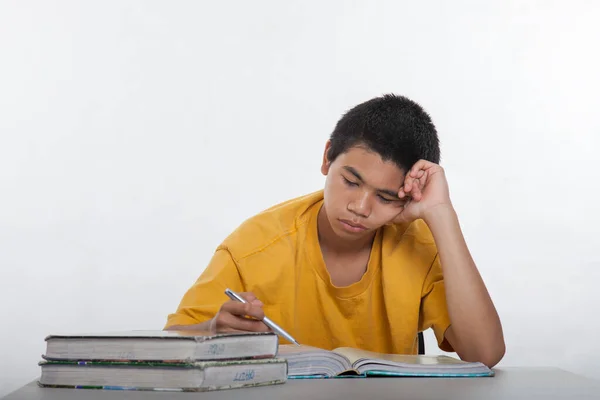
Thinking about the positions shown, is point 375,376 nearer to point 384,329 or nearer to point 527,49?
point 384,329

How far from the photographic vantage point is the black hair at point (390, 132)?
1.44m

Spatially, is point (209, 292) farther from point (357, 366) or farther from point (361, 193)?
point (357, 366)

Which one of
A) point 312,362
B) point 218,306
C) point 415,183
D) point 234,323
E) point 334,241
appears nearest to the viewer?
point 312,362

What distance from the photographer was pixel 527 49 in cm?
333

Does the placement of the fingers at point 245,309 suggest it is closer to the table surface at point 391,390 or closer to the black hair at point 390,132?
the table surface at point 391,390

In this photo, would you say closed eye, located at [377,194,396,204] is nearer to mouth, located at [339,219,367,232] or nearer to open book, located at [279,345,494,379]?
mouth, located at [339,219,367,232]

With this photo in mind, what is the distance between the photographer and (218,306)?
4.30ft

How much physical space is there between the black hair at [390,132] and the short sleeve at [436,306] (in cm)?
21

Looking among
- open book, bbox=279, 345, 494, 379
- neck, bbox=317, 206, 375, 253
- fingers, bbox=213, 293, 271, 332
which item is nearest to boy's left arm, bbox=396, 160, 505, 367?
neck, bbox=317, 206, 375, 253

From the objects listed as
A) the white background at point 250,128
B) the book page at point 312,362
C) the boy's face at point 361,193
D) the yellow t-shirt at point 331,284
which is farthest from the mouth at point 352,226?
the white background at point 250,128

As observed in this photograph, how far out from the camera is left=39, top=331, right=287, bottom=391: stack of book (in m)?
0.73

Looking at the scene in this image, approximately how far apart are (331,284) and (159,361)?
2.56 ft

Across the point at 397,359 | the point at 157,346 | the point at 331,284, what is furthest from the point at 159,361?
the point at 331,284

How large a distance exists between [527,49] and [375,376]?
2.68 m
